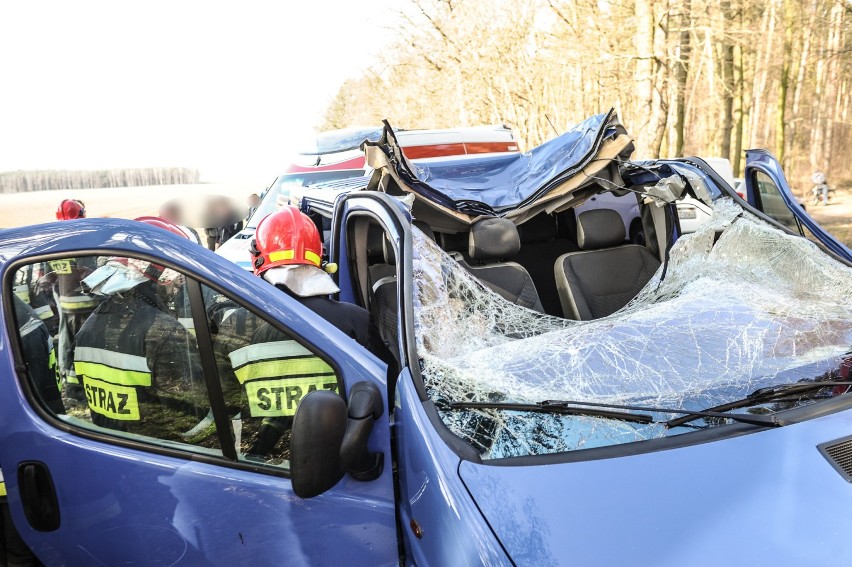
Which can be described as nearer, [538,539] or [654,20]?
[538,539]

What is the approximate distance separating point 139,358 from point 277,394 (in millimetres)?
463

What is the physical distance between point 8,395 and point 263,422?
812 mm

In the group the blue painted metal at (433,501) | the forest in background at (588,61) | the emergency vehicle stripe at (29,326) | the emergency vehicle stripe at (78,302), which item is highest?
the forest in background at (588,61)

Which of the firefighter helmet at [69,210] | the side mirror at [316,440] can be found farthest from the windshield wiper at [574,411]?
the firefighter helmet at [69,210]

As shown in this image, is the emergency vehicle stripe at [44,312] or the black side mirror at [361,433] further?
the emergency vehicle stripe at [44,312]

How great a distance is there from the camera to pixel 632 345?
252 cm

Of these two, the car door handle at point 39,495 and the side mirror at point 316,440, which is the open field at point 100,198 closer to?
the car door handle at point 39,495

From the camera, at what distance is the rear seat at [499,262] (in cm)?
370

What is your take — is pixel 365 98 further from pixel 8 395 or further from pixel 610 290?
pixel 8 395

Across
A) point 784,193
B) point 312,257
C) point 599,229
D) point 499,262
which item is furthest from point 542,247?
point 312,257

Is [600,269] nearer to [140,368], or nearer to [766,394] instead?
[766,394]

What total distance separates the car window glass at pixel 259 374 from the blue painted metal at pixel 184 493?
6 cm

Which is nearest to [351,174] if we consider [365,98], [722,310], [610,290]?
[610,290]

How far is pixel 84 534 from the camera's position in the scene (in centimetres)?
217
